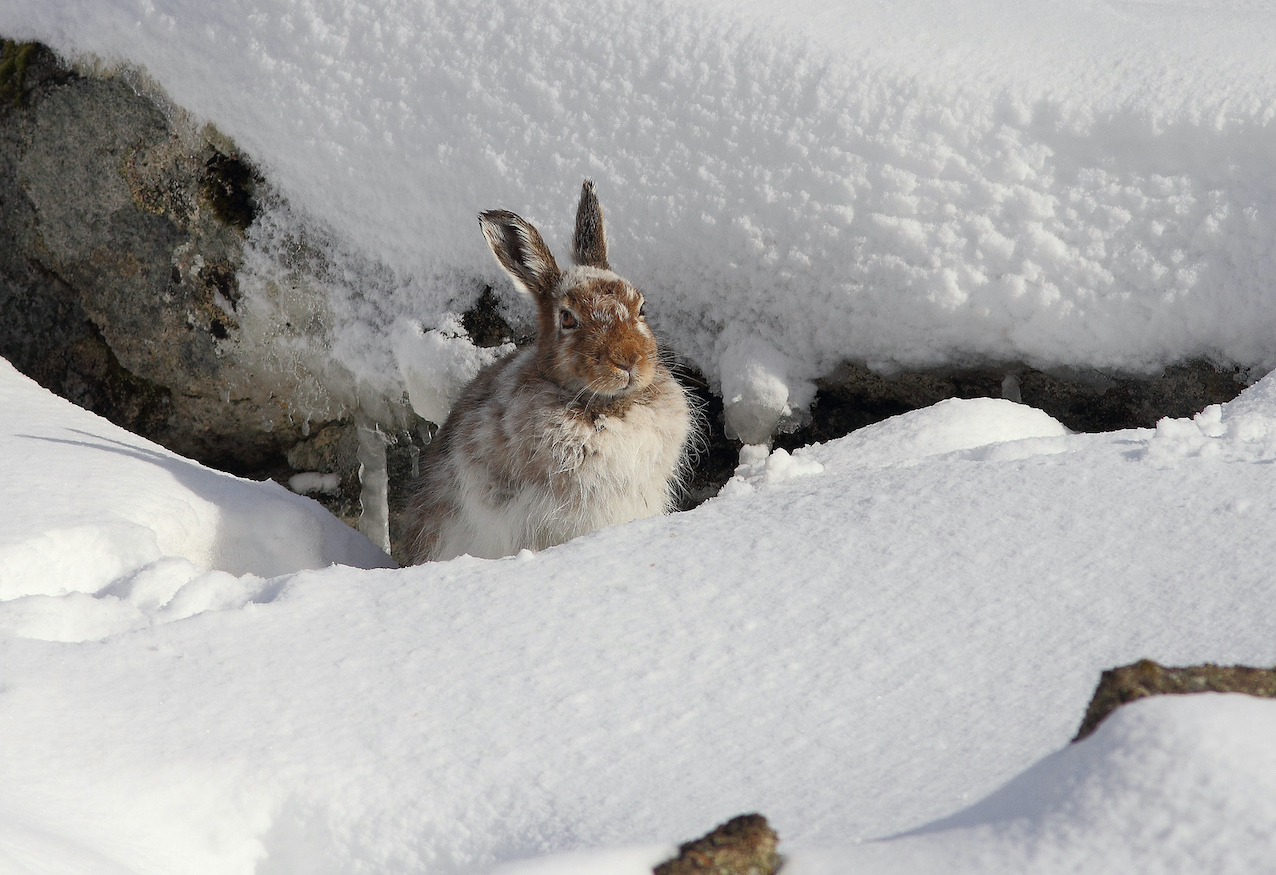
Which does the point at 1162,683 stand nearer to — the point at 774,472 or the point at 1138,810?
the point at 1138,810

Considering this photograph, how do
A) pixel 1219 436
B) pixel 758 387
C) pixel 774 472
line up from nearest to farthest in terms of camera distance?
pixel 1219 436
pixel 774 472
pixel 758 387

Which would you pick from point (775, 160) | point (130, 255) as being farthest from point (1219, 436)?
point (130, 255)

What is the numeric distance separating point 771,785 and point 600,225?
2745 millimetres

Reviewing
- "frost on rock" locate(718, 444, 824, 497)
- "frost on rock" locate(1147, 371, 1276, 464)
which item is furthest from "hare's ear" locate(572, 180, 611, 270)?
"frost on rock" locate(1147, 371, 1276, 464)

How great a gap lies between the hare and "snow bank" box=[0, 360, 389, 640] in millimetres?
620

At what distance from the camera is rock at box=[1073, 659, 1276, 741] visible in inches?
53.3

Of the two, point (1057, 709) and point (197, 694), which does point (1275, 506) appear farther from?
point (197, 694)


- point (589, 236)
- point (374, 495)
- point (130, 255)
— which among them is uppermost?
point (589, 236)

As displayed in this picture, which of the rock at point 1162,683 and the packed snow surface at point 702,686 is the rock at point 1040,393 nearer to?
the packed snow surface at point 702,686

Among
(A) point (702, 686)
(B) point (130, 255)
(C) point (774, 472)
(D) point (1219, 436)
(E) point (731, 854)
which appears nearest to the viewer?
(E) point (731, 854)

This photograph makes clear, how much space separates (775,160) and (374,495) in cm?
273

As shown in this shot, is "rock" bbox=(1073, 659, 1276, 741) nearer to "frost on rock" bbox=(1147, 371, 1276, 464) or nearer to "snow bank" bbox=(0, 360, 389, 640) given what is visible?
"frost on rock" bbox=(1147, 371, 1276, 464)

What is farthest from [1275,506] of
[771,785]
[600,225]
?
[600,225]

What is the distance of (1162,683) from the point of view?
4.50 feet
